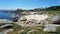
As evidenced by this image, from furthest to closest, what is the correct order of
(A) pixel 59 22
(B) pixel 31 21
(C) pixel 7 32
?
(B) pixel 31 21, (A) pixel 59 22, (C) pixel 7 32

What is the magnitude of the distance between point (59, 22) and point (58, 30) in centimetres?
324

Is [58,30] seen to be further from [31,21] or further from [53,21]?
[31,21]

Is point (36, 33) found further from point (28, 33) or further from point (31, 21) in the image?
point (31, 21)

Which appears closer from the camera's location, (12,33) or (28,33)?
(28,33)

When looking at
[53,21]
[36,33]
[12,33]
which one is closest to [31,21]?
[53,21]

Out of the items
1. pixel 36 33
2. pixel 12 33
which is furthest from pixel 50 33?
pixel 12 33

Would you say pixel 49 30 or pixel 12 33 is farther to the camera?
pixel 12 33

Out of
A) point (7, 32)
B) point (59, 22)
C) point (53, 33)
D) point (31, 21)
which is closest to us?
point (53, 33)

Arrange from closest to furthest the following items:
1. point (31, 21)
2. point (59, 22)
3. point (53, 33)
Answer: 1. point (53, 33)
2. point (59, 22)
3. point (31, 21)

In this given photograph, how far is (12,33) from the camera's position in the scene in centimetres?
1155

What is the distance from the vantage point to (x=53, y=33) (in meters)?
10.1

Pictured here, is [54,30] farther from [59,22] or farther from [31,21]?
[31,21]

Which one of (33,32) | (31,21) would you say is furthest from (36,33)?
(31,21)

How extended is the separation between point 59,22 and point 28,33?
4390mm
